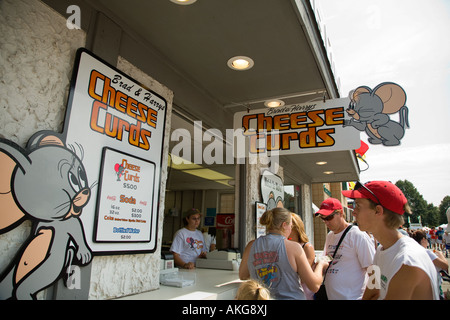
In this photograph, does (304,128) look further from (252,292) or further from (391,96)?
(252,292)

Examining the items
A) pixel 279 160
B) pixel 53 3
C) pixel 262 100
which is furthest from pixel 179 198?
pixel 53 3

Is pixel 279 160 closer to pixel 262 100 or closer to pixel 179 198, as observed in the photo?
pixel 262 100

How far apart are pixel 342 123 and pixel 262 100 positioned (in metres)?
1.22

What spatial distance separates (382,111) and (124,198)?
236 centimetres

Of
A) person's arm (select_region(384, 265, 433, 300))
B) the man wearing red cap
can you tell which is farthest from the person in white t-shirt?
person's arm (select_region(384, 265, 433, 300))

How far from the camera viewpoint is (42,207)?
1.74 m

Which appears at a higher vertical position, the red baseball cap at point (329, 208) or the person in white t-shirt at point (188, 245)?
the red baseball cap at point (329, 208)

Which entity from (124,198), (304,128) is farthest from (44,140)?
(304,128)

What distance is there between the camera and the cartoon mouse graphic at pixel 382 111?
2.54 metres

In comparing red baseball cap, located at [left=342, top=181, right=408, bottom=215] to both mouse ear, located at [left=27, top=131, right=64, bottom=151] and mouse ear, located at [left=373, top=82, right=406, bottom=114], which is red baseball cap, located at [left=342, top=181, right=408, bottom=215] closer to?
mouse ear, located at [left=373, top=82, right=406, bottom=114]

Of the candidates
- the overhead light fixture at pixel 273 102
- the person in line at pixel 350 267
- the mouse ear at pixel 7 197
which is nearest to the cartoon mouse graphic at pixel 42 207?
Answer: the mouse ear at pixel 7 197

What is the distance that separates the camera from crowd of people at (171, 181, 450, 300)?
1.24 meters

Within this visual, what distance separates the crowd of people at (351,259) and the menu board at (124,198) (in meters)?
0.94

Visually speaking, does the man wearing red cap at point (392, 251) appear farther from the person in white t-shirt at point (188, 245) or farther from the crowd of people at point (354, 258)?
the person in white t-shirt at point (188, 245)
